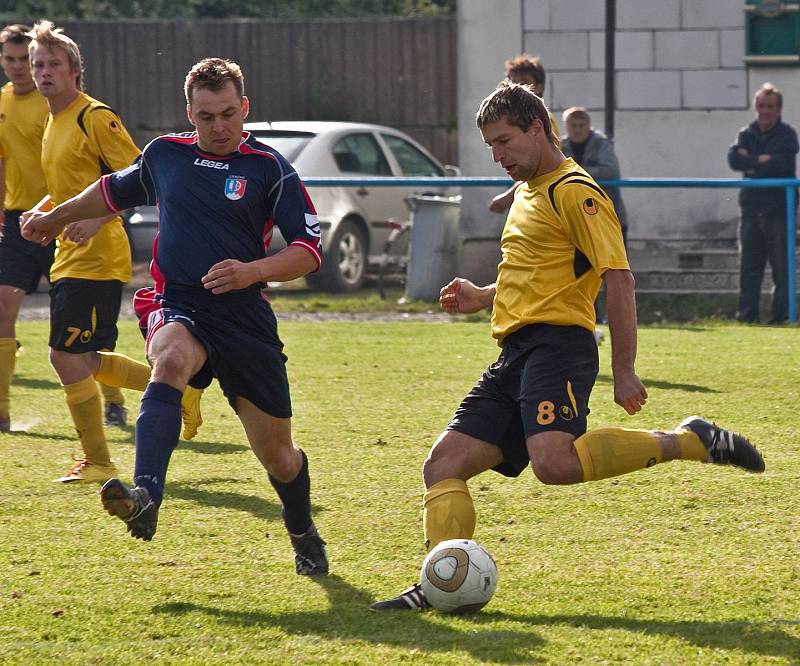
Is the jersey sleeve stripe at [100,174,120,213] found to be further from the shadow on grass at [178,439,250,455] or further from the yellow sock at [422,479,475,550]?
the shadow on grass at [178,439,250,455]

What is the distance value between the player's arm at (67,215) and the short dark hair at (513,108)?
1.51 meters

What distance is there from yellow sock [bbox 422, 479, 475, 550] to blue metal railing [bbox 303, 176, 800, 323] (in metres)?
8.38

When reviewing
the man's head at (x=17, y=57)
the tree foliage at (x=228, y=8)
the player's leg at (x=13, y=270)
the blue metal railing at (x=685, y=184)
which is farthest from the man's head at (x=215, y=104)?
the tree foliage at (x=228, y=8)

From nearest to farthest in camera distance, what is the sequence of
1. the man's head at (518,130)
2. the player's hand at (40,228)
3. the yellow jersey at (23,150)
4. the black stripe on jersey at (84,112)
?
1. the man's head at (518,130)
2. the player's hand at (40,228)
3. the black stripe on jersey at (84,112)
4. the yellow jersey at (23,150)

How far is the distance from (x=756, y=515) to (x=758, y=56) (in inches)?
401

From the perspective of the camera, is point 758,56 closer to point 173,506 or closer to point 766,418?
point 766,418

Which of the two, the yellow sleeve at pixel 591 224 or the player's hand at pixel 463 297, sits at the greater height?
the yellow sleeve at pixel 591 224

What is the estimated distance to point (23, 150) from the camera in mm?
8633

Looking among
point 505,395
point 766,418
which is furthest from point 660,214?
point 505,395

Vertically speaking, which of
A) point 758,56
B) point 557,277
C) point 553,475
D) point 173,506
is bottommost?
point 173,506

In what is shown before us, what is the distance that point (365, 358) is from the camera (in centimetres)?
1160

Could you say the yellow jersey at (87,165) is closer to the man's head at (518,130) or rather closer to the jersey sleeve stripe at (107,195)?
the jersey sleeve stripe at (107,195)

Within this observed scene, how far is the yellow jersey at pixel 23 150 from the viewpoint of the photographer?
8624 millimetres

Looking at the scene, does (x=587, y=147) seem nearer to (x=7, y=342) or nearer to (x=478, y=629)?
(x=7, y=342)
